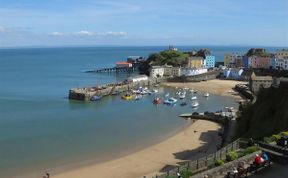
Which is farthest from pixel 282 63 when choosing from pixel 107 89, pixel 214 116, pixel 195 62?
pixel 214 116

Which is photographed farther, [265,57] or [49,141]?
[265,57]

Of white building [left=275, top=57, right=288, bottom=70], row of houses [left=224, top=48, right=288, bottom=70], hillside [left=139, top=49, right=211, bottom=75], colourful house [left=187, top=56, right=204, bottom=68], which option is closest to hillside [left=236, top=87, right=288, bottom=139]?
white building [left=275, top=57, right=288, bottom=70]

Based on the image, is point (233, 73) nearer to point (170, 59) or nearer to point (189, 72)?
point (189, 72)

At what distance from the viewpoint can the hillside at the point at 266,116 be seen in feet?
85.1

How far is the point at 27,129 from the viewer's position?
40.2 metres

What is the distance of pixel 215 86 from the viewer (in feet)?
259

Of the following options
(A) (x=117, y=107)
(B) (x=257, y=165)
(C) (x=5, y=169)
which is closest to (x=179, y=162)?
(C) (x=5, y=169)

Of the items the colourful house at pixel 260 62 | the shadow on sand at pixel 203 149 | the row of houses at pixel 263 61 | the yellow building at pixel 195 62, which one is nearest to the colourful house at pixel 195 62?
the yellow building at pixel 195 62

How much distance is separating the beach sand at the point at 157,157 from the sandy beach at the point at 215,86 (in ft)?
98.8

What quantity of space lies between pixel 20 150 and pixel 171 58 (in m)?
76.0

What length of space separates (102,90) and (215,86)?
22.1 m

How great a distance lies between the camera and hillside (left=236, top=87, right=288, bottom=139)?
25938mm

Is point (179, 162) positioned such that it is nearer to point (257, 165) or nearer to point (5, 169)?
point (5, 169)

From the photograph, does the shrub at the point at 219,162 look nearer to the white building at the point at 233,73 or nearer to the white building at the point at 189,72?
the white building at the point at 233,73
